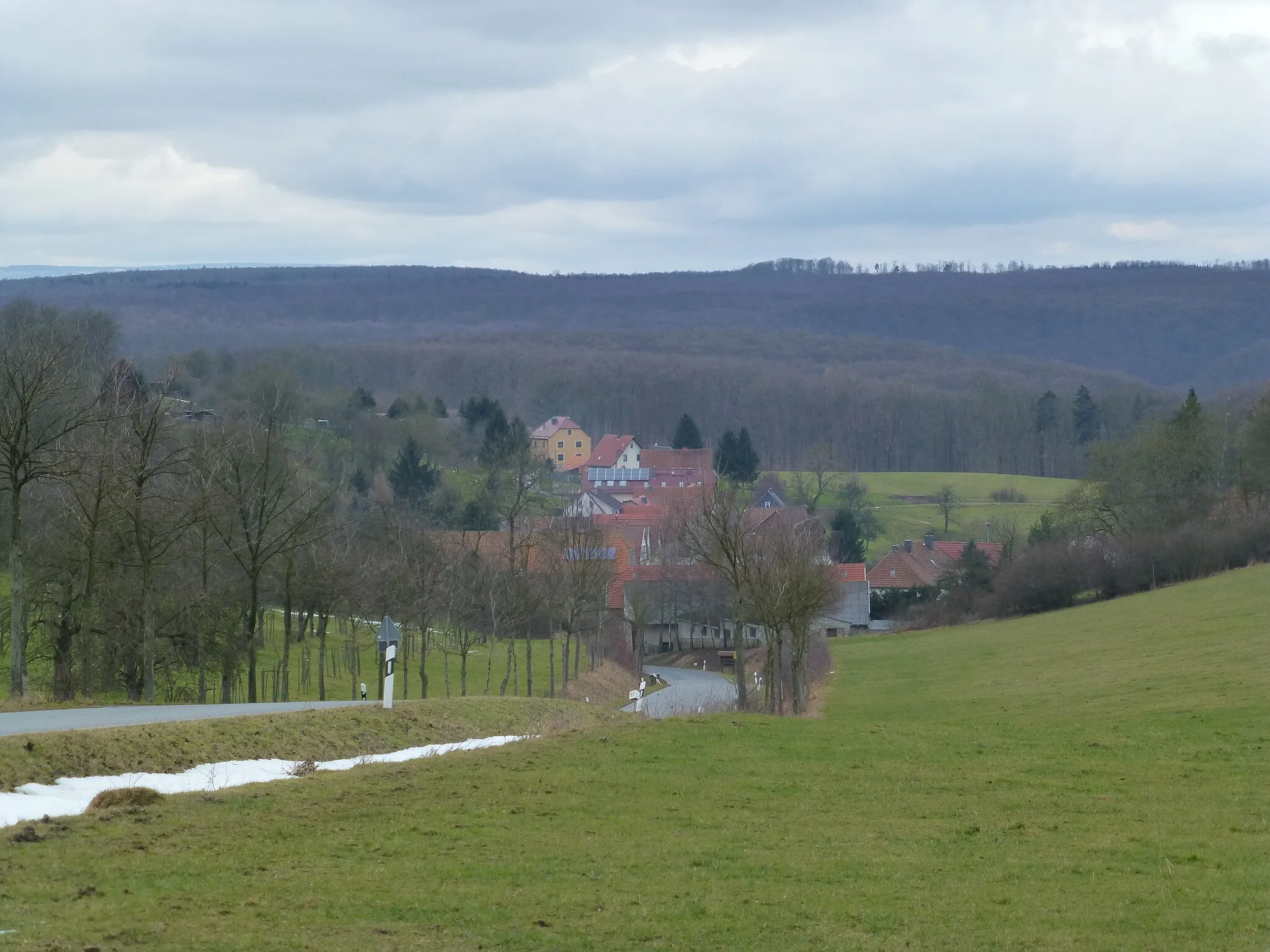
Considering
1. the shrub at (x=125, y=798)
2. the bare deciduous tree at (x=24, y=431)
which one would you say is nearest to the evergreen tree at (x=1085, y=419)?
the bare deciduous tree at (x=24, y=431)

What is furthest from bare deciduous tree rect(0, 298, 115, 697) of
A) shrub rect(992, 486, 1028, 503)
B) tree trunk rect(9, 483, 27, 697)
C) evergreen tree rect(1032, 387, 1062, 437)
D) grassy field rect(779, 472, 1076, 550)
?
evergreen tree rect(1032, 387, 1062, 437)

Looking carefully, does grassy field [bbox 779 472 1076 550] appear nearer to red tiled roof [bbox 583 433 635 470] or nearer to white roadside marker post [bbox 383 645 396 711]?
red tiled roof [bbox 583 433 635 470]

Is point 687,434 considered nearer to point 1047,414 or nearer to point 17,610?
point 1047,414

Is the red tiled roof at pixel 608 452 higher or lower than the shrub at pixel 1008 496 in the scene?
higher

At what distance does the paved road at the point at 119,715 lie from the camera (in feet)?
63.9

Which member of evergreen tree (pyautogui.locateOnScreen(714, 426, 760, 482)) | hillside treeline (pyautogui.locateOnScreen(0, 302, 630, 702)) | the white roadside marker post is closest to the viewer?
the white roadside marker post

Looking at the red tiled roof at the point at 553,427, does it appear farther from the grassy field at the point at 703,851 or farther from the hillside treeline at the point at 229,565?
the grassy field at the point at 703,851

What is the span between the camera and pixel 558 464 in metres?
172

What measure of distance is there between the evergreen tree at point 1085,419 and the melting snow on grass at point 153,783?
153757 millimetres

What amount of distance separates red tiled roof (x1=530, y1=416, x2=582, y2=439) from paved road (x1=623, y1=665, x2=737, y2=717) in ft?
319

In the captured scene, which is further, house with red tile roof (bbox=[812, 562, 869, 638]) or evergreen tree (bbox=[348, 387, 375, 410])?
evergreen tree (bbox=[348, 387, 375, 410])

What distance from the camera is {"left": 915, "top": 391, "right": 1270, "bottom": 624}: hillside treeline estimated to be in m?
74.6

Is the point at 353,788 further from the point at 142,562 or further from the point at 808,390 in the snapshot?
the point at 808,390

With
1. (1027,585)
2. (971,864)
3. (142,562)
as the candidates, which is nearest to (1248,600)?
(1027,585)
